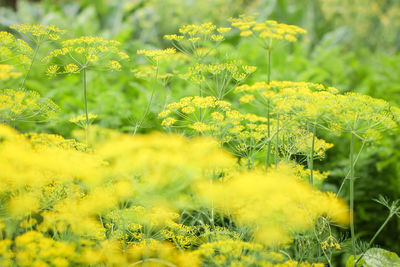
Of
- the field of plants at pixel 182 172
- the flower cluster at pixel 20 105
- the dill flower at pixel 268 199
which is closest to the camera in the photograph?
the dill flower at pixel 268 199

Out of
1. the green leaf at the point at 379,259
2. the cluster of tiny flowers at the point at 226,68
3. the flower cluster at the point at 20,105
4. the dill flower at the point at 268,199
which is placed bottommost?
the green leaf at the point at 379,259

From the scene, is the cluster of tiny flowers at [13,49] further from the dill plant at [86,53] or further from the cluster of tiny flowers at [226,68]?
the cluster of tiny flowers at [226,68]

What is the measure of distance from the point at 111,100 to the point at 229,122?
5.96ft

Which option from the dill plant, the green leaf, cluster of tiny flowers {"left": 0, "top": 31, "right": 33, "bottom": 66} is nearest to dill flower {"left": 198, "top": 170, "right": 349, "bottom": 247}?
the green leaf

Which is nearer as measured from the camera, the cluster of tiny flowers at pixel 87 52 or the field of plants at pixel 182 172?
Answer: the field of plants at pixel 182 172

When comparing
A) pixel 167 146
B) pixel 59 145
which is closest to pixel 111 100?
pixel 59 145

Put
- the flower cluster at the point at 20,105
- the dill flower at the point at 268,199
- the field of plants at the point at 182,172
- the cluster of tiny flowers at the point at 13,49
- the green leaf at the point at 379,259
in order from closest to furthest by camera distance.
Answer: the dill flower at the point at 268,199
the field of plants at the point at 182,172
the flower cluster at the point at 20,105
the cluster of tiny flowers at the point at 13,49
the green leaf at the point at 379,259

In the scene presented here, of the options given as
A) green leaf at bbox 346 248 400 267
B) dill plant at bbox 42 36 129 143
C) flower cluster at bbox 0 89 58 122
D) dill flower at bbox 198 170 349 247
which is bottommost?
green leaf at bbox 346 248 400 267

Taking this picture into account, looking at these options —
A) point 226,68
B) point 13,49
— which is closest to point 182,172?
point 226,68

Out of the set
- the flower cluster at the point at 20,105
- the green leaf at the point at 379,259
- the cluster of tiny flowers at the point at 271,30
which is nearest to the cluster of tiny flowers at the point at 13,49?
the flower cluster at the point at 20,105

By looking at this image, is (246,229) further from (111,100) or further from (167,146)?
(111,100)

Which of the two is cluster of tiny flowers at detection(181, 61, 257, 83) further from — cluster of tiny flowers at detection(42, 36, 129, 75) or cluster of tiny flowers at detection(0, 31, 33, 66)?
cluster of tiny flowers at detection(0, 31, 33, 66)

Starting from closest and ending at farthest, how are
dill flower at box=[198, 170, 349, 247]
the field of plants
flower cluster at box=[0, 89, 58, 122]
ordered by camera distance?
dill flower at box=[198, 170, 349, 247] < the field of plants < flower cluster at box=[0, 89, 58, 122]

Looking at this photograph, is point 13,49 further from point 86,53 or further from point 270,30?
point 270,30
